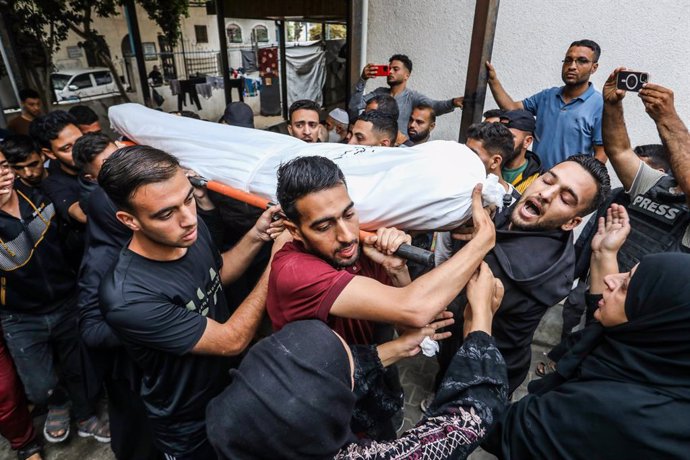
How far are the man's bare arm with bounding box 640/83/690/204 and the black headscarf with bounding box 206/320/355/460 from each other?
2261 millimetres

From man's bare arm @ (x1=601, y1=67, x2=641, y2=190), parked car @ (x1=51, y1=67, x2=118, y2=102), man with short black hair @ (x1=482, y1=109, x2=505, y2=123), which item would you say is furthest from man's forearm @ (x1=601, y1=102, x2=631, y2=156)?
parked car @ (x1=51, y1=67, x2=118, y2=102)

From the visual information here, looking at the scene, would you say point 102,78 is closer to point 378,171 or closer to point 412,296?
point 378,171

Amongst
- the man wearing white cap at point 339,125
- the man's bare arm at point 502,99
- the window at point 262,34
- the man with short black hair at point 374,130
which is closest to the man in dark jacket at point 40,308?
the man with short black hair at point 374,130

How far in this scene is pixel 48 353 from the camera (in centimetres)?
267

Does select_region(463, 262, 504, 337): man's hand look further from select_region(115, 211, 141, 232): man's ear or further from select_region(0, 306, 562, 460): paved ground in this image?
select_region(0, 306, 562, 460): paved ground

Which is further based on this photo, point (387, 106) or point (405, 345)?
point (387, 106)

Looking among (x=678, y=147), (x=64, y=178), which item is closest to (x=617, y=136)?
(x=678, y=147)

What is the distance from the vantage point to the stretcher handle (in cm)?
136

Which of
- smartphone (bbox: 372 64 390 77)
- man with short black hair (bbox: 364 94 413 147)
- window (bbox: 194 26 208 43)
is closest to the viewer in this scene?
man with short black hair (bbox: 364 94 413 147)

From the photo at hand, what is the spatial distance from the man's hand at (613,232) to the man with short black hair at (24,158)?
12.5 ft

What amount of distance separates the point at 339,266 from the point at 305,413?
71cm

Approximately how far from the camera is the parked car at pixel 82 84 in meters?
11.8

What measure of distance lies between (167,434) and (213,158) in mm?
1522

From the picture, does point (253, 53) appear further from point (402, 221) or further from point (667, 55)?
point (402, 221)
